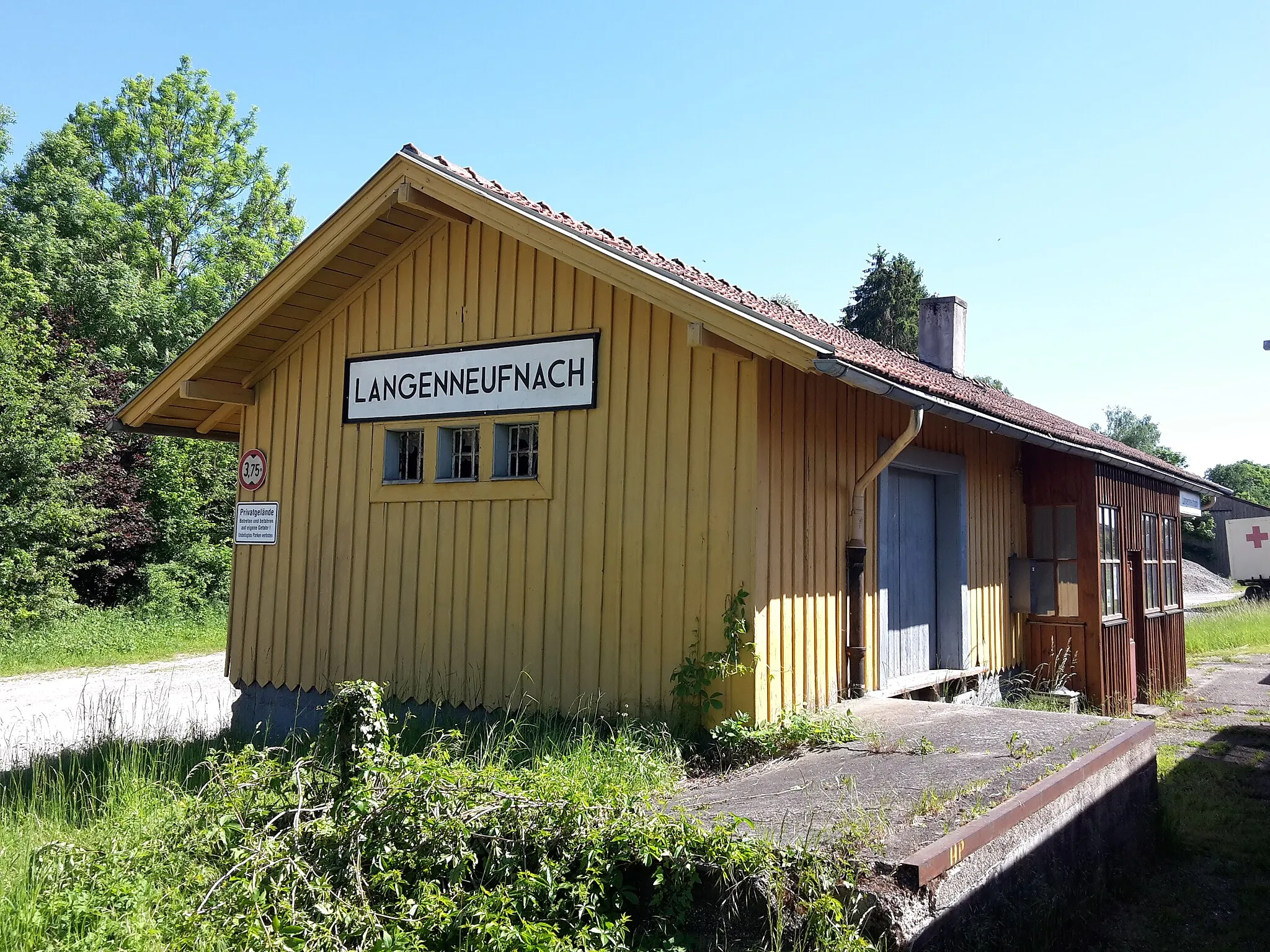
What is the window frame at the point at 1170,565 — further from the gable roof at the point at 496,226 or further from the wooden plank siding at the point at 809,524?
the wooden plank siding at the point at 809,524

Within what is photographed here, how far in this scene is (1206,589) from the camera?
44.8 metres

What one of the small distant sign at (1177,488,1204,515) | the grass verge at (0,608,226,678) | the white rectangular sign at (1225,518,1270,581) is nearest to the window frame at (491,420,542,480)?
the grass verge at (0,608,226,678)

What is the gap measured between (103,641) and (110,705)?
977 cm

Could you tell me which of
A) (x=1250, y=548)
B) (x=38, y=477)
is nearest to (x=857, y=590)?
(x=38, y=477)

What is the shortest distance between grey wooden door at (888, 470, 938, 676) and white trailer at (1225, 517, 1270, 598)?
30.5 meters

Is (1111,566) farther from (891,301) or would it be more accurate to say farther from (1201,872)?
(891,301)

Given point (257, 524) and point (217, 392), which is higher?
point (217, 392)

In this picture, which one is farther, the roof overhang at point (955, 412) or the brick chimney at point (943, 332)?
the brick chimney at point (943, 332)

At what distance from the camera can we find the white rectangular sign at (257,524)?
9141 millimetres

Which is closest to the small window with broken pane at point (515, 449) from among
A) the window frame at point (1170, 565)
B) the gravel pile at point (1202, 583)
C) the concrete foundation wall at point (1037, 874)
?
the concrete foundation wall at point (1037, 874)

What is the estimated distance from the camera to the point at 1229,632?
2094cm

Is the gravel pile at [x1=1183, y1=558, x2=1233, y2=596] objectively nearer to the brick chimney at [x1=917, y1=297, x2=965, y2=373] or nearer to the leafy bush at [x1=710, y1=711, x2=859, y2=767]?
the brick chimney at [x1=917, y1=297, x2=965, y2=373]

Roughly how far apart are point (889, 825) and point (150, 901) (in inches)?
122

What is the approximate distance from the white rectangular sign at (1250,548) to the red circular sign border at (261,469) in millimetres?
35354
